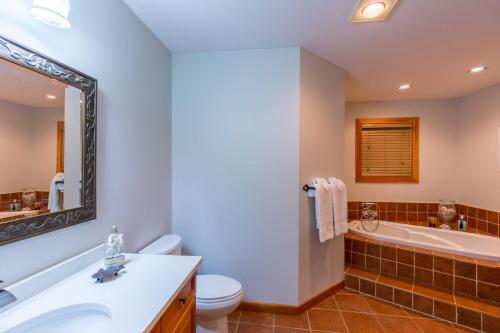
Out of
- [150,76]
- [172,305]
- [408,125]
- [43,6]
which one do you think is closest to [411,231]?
[408,125]

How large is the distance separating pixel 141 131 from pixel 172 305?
123 centimetres

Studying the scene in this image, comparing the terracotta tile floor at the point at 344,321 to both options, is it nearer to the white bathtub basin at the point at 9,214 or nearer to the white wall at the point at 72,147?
the white wall at the point at 72,147

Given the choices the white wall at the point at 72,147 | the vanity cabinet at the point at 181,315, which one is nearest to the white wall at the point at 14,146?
the white wall at the point at 72,147

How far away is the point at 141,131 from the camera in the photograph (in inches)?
71.5

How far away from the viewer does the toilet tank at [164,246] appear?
1759mm

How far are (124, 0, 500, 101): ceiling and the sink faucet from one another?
65.2 inches

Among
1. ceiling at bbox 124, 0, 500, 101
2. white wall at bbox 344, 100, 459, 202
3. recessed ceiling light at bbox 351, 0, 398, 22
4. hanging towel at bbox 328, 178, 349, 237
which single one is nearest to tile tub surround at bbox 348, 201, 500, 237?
white wall at bbox 344, 100, 459, 202

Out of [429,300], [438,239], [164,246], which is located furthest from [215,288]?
[438,239]

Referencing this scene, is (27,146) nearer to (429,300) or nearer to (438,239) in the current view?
(429,300)

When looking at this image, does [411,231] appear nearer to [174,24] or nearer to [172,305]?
[172,305]

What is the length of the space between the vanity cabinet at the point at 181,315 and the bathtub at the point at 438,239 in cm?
230

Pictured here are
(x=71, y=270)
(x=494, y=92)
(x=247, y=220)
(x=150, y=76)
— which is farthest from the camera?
(x=494, y=92)

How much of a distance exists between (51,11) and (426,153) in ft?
14.1

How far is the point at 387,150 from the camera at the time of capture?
145 inches
